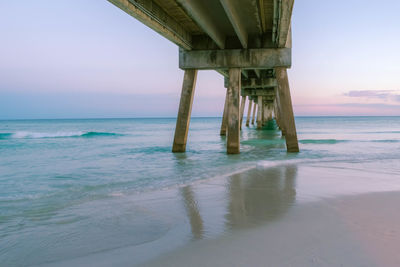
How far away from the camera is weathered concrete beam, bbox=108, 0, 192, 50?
597 centimetres

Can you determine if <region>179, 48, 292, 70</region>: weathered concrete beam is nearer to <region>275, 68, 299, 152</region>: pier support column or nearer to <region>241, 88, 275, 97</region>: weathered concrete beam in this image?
<region>275, 68, 299, 152</region>: pier support column

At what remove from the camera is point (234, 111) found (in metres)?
9.84

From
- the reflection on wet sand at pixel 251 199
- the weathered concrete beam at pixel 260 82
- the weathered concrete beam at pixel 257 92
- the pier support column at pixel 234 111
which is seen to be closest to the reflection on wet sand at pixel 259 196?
the reflection on wet sand at pixel 251 199

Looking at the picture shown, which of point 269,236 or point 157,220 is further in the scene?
point 157,220

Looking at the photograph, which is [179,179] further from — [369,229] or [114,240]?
[369,229]

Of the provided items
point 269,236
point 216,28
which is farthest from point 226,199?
point 216,28

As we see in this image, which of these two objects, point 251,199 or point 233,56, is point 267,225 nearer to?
point 251,199

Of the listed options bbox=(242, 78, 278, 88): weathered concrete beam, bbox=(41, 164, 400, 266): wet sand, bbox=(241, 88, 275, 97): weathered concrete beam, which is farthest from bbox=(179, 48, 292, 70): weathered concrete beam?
bbox=(241, 88, 275, 97): weathered concrete beam

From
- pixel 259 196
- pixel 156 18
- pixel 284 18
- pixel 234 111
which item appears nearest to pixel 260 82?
pixel 234 111

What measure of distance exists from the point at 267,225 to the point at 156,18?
5.43 metres

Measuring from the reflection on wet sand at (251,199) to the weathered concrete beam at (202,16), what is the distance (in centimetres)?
359

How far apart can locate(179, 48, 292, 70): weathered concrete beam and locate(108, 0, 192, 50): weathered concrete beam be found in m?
0.58

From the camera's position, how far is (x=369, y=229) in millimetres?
3154

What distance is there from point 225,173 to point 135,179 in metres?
2.00
